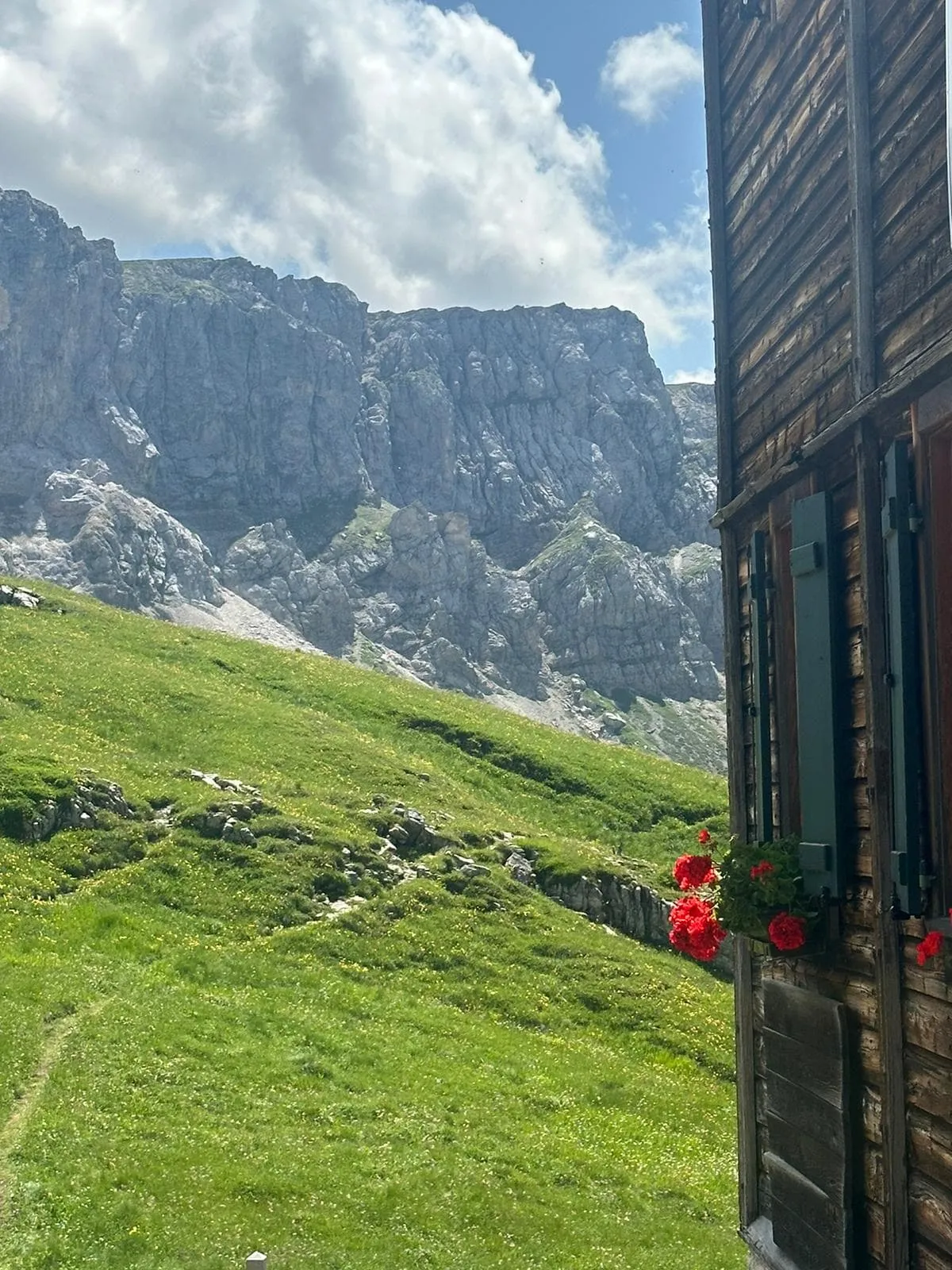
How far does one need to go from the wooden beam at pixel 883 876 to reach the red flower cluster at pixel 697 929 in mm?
1695

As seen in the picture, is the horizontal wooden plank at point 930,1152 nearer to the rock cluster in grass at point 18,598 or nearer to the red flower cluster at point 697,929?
the red flower cluster at point 697,929

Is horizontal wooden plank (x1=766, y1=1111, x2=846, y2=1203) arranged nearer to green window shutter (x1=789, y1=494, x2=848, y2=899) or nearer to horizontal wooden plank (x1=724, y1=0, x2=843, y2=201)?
green window shutter (x1=789, y1=494, x2=848, y2=899)

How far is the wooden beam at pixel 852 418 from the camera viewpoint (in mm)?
7051

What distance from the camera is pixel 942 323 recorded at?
7297 millimetres

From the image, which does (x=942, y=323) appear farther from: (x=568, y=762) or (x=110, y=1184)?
(x=568, y=762)

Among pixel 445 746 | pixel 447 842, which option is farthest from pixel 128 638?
pixel 447 842

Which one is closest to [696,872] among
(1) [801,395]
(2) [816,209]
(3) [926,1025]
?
(3) [926,1025]

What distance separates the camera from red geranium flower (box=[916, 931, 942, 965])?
675 cm

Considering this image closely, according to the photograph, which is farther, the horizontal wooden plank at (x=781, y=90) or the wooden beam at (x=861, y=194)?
the horizontal wooden plank at (x=781, y=90)

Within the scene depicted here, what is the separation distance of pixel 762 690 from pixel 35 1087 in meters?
12.3

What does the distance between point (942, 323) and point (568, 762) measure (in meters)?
41.9

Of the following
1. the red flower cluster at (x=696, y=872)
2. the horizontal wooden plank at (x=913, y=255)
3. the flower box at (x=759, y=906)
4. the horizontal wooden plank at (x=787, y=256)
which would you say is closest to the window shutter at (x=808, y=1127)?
the flower box at (x=759, y=906)

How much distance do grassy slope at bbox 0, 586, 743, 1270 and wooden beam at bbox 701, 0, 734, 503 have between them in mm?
10336

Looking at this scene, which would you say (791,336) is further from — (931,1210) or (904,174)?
Result: (931,1210)
